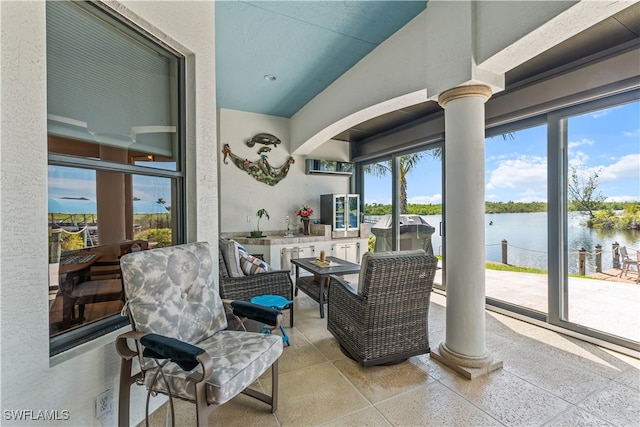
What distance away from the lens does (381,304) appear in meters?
2.16

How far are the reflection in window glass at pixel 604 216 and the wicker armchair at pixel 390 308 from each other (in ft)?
6.06

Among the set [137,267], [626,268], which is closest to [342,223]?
[626,268]

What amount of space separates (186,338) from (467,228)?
84.4 inches

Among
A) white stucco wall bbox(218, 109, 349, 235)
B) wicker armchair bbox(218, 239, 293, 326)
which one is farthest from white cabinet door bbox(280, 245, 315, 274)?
wicker armchair bbox(218, 239, 293, 326)

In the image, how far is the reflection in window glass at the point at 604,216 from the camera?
252 centimetres

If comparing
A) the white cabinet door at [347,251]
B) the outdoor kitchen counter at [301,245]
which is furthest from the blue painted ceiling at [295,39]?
the white cabinet door at [347,251]

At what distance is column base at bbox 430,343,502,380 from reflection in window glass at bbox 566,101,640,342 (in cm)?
139

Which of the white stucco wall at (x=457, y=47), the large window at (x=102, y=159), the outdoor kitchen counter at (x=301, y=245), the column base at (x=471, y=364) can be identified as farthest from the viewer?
the outdoor kitchen counter at (x=301, y=245)

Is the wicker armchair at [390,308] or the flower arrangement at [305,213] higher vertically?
the flower arrangement at [305,213]

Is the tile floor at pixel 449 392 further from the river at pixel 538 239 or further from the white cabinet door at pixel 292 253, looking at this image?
the white cabinet door at pixel 292 253

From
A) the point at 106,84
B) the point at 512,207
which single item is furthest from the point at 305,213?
the point at 106,84

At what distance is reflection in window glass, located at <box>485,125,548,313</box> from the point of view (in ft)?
10.2

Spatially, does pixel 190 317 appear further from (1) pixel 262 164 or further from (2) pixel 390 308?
(1) pixel 262 164

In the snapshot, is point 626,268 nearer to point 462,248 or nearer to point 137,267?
point 462,248
